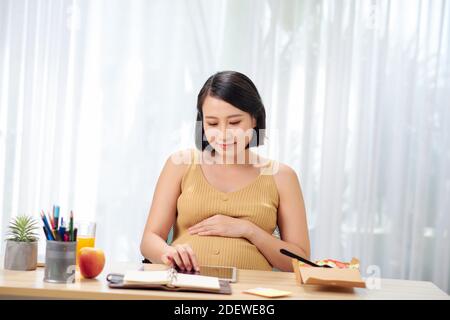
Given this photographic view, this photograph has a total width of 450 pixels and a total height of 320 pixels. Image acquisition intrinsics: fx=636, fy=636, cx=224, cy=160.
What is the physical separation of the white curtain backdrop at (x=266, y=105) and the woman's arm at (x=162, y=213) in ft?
3.96

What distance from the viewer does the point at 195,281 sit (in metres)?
1.54

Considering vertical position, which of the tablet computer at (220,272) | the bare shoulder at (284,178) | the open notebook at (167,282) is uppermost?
the bare shoulder at (284,178)

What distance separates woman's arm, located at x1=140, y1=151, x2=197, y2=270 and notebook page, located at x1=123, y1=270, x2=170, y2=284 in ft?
1.44

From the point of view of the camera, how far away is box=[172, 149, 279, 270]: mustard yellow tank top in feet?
6.83

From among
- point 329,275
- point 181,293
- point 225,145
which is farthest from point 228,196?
point 181,293

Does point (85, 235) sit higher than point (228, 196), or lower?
lower

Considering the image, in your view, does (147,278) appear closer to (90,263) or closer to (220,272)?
(90,263)

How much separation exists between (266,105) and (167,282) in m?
2.02

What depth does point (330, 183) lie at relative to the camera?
132 inches

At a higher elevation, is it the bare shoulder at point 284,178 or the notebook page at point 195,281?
the bare shoulder at point 284,178

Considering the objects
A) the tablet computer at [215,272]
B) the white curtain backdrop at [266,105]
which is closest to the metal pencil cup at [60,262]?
the tablet computer at [215,272]

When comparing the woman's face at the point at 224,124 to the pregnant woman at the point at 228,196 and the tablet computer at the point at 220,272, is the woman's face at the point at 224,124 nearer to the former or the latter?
the pregnant woman at the point at 228,196

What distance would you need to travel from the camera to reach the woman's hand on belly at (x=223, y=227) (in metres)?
2.10

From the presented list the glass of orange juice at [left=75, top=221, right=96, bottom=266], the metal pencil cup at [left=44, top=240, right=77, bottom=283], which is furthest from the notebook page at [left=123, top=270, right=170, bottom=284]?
the glass of orange juice at [left=75, top=221, right=96, bottom=266]
